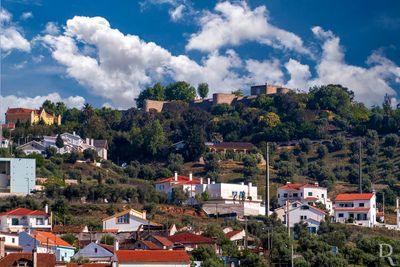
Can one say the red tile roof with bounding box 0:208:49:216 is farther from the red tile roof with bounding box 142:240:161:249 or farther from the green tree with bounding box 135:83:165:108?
the green tree with bounding box 135:83:165:108

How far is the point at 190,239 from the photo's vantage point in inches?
2721

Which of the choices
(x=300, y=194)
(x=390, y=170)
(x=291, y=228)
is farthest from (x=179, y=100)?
(x=291, y=228)

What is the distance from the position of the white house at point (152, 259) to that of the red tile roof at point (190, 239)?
338 inches

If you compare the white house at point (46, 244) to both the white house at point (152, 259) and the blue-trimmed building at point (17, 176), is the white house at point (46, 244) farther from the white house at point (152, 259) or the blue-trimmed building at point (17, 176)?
the blue-trimmed building at point (17, 176)

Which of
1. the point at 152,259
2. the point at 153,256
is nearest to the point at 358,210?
the point at 153,256

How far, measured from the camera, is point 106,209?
8344cm

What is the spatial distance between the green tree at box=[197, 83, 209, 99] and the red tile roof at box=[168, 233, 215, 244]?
90616mm

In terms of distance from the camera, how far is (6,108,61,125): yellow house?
136 m

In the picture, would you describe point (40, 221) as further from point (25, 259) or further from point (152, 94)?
point (152, 94)

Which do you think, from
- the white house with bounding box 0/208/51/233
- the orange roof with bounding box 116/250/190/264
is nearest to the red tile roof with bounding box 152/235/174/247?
the orange roof with bounding box 116/250/190/264

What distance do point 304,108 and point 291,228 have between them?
2127 inches

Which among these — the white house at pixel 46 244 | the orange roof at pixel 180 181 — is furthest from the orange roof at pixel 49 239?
the orange roof at pixel 180 181

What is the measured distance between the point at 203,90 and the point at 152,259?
339 feet

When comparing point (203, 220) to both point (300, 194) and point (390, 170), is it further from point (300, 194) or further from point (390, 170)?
point (390, 170)
